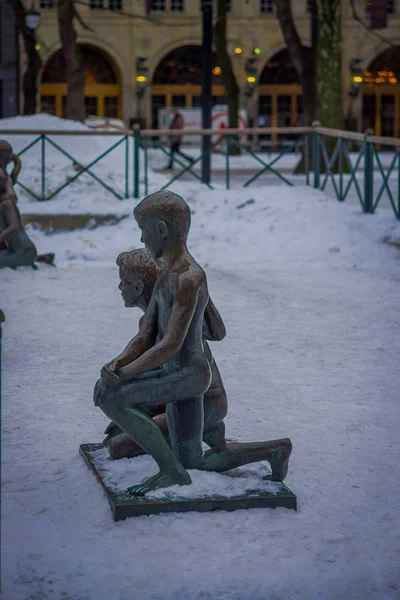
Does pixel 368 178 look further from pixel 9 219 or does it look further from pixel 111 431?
pixel 111 431

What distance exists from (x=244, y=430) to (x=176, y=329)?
5.12 feet

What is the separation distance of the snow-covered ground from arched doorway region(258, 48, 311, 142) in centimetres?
3047

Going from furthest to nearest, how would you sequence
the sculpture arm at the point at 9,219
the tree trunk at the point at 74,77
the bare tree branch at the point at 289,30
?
1. the bare tree branch at the point at 289,30
2. the tree trunk at the point at 74,77
3. the sculpture arm at the point at 9,219

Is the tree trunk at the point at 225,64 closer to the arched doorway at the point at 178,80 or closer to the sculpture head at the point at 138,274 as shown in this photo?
the arched doorway at the point at 178,80

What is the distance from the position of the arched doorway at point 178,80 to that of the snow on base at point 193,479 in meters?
37.9

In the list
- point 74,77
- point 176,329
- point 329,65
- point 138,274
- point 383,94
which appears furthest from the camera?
point 383,94

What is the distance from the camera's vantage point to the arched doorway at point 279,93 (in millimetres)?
42438

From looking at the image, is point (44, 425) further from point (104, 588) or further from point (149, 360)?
point (104, 588)

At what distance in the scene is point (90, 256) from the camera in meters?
13.1

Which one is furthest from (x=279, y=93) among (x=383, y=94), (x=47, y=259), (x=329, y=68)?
(x=47, y=259)

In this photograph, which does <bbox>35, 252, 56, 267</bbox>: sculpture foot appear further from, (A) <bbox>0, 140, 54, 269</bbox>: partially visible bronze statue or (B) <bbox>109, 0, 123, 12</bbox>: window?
(B) <bbox>109, 0, 123, 12</bbox>: window

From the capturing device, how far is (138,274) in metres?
4.95

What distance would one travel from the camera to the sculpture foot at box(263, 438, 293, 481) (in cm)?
502

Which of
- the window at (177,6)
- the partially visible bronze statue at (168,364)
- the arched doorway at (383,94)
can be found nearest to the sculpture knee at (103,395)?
the partially visible bronze statue at (168,364)
